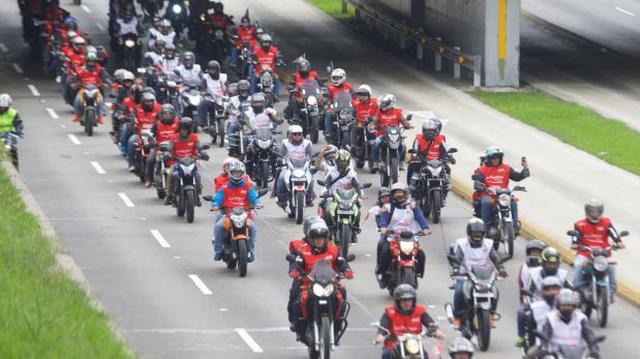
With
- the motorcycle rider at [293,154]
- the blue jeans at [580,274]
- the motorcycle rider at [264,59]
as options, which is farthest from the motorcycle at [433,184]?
the motorcycle rider at [264,59]

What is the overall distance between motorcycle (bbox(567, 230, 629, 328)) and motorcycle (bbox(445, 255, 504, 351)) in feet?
6.27

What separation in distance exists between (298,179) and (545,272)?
36.8 ft

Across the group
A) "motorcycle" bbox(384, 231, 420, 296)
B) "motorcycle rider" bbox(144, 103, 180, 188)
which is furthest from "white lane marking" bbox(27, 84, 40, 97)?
"motorcycle" bbox(384, 231, 420, 296)

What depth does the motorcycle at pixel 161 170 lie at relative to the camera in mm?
40969

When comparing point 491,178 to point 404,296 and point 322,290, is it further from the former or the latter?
point 404,296

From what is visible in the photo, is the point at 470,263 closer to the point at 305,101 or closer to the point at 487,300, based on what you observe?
the point at 487,300

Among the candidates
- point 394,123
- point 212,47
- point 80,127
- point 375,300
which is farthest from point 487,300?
point 212,47

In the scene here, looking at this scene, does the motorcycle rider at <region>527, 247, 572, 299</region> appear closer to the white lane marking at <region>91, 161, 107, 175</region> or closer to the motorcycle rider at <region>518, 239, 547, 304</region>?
the motorcycle rider at <region>518, 239, 547, 304</region>

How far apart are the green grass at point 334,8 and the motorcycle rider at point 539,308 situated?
52.5 meters

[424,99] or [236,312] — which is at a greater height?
[236,312]

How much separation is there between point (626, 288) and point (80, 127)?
76.0ft

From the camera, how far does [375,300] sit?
32.7 meters

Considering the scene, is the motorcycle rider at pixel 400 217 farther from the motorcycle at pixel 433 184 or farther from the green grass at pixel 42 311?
the motorcycle at pixel 433 184

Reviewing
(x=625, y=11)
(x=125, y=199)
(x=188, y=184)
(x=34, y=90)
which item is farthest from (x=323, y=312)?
(x=625, y=11)
